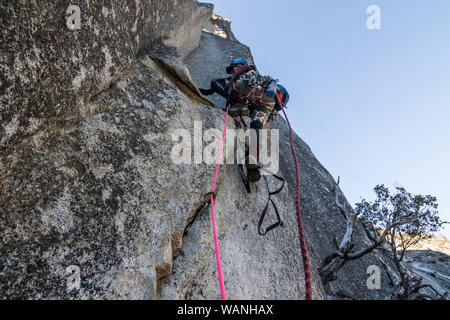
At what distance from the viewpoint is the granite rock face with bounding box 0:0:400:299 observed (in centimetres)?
250

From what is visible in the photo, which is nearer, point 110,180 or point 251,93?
point 110,180

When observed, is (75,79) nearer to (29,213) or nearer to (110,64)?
(110,64)

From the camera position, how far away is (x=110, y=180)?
128 inches

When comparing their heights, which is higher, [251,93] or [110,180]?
[251,93]

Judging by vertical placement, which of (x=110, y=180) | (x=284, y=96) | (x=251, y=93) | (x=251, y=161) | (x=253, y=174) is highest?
(x=284, y=96)

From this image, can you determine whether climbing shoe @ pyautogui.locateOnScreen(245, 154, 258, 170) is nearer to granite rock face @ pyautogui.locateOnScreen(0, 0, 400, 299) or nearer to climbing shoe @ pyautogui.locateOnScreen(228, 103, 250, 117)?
granite rock face @ pyautogui.locateOnScreen(0, 0, 400, 299)

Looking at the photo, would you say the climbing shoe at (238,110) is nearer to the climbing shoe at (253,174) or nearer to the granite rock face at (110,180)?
the granite rock face at (110,180)

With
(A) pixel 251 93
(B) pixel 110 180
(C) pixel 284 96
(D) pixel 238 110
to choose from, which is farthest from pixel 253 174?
(B) pixel 110 180

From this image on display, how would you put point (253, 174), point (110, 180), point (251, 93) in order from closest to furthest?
point (110, 180), point (253, 174), point (251, 93)

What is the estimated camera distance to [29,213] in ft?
8.54

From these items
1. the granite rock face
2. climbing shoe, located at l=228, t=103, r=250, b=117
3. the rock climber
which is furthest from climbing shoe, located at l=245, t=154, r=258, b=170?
climbing shoe, located at l=228, t=103, r=250, b=117

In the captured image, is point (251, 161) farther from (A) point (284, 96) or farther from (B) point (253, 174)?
(A) point (284, 96)

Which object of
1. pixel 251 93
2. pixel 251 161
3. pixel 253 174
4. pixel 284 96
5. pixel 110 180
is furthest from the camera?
pixel 284 96
